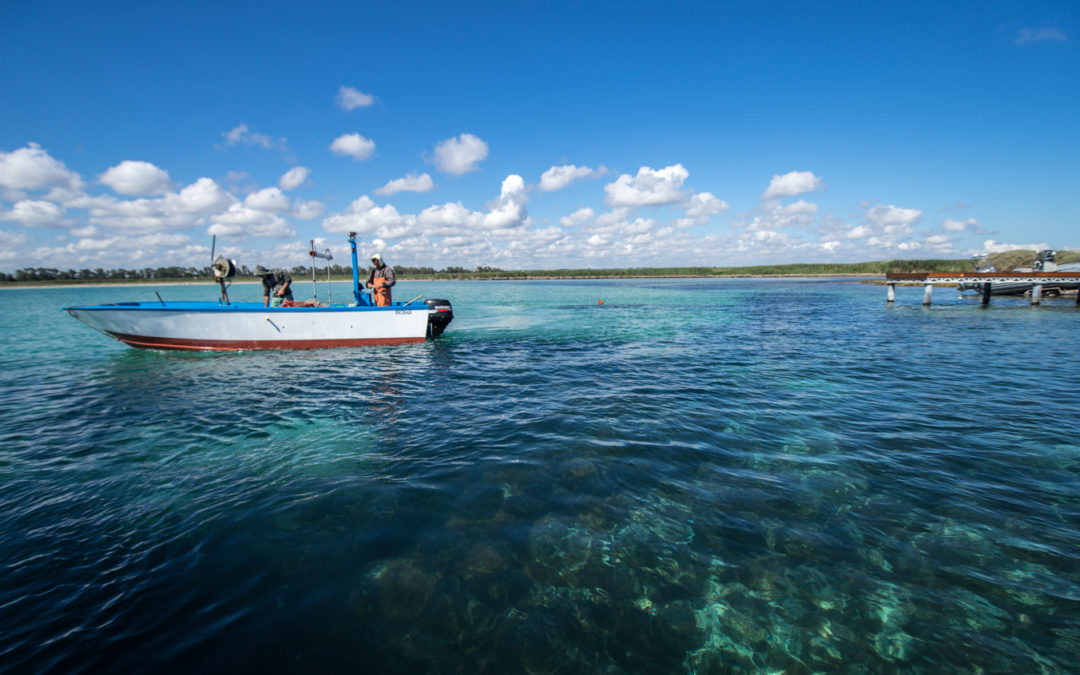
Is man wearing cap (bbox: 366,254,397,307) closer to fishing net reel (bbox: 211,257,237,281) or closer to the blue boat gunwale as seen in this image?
the blue boat gunwale

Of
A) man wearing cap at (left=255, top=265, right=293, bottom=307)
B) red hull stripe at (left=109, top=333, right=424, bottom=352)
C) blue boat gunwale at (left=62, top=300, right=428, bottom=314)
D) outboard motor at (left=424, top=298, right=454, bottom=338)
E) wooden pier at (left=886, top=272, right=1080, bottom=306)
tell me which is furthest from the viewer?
wooden pier at (left=886, top=272, right=1080, bottom=306)

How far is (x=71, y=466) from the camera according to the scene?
22.3ft

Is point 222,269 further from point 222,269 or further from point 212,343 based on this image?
point 212,343

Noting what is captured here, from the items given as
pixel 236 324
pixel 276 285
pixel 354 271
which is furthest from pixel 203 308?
pixel 354 271

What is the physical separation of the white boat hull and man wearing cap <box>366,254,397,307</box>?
3.12 ft

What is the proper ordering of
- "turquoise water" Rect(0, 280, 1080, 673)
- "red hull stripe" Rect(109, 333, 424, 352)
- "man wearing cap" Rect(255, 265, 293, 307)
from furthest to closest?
"man wearing cap" Rect(255, 265, 293, 307) < "red hull stripe" Rect(109, 333, 424, 352) < "turquoise water" Rect(0, 280, 1080, 673)

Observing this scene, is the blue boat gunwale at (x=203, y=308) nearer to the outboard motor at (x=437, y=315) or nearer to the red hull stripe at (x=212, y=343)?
the red hull stripe at (x=212, y=343)

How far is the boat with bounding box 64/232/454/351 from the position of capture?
1570 centimetres

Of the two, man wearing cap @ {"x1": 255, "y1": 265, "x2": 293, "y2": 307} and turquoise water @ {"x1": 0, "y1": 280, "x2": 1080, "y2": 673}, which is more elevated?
man wearing cap @ {"x1": 255, "y1": 265, "x2": 293, "y2": 307}

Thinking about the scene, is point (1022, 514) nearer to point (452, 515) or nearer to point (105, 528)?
point (452, 515)

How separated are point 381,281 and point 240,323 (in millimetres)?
5545

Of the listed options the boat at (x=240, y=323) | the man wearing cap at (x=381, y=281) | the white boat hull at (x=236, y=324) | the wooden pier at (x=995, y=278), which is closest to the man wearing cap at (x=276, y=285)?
the boat at (x=240, y=323)

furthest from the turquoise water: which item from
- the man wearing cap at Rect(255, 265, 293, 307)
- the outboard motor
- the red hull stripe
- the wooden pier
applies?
the wooden pier

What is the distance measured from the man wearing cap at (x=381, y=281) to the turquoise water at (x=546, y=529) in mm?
8102
